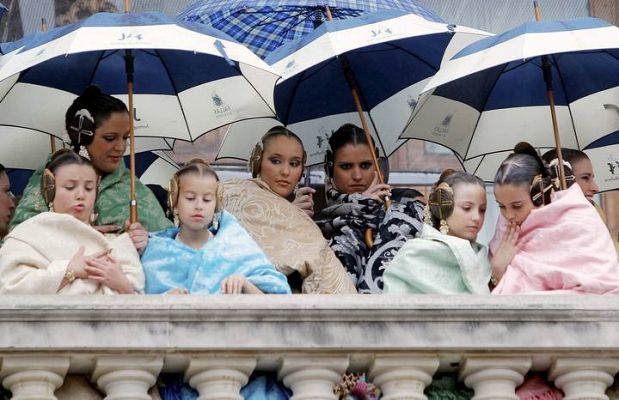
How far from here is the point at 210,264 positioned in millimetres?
9430

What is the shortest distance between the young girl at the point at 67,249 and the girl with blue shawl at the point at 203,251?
135 millimetres

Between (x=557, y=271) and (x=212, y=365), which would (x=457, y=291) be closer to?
(x=557, y=271)

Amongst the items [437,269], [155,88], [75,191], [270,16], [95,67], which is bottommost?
[437,269]

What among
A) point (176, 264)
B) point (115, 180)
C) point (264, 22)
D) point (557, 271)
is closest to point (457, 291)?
point (557, 271)

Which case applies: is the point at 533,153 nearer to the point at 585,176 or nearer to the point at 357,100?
the point at 585,176

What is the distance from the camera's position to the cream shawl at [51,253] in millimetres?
9016

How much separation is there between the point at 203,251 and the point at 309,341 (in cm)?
108

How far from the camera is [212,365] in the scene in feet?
28.1

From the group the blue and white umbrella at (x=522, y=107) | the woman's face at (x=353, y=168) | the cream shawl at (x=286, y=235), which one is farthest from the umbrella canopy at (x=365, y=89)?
the cream shawl at (x=286, y=235)

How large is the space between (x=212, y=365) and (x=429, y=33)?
128 inches

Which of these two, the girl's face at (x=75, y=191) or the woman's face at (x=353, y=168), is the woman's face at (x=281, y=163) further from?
the girl's face at (x=75, y=191)

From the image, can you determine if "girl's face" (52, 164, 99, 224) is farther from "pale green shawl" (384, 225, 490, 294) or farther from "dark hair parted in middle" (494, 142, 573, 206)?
"dark hair parted in middle" (494, 142, 573, 206)

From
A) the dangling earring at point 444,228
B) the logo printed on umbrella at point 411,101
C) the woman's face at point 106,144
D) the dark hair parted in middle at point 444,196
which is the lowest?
the dangling earring at point 444,228

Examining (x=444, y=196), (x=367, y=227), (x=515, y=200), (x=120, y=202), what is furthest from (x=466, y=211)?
(x=120, y=202)
